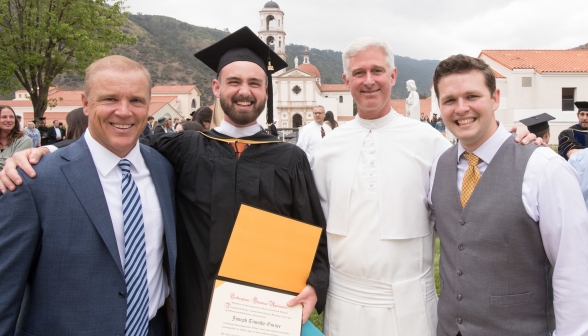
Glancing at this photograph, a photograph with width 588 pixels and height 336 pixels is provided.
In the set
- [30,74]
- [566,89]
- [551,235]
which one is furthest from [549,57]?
[551,235]

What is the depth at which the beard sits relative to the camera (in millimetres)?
2375

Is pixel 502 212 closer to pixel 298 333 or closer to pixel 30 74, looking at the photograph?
pixel 298 333

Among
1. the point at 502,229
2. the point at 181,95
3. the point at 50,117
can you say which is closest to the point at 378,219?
the point at 502,229

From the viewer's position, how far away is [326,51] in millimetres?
167625

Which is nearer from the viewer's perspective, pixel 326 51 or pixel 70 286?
pixel 70 286

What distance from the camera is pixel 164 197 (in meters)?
2.13

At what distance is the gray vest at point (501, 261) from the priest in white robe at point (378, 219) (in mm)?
390

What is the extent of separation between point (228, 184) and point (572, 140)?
5.67 m

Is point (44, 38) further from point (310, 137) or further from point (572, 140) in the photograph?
point (572, 140)

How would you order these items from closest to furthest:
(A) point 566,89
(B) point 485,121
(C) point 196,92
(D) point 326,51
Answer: (B) point 485,121, (A) point 566,89, (C) point 196,92, (D) point 326,51

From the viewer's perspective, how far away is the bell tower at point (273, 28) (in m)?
62.9

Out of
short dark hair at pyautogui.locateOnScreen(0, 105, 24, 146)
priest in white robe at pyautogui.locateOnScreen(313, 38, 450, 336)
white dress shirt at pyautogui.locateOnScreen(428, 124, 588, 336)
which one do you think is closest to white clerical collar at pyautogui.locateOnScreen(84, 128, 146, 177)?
priest in white robe at pyautogui.locateOnScreen(313, 38, 450, 336)

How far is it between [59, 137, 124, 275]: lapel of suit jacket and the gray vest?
1.63 meters

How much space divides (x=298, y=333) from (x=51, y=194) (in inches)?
50.0
